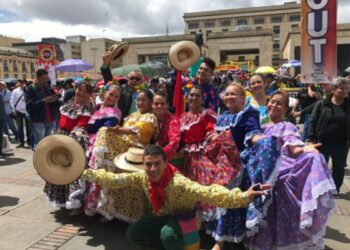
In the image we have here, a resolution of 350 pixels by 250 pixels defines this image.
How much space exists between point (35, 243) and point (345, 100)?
180 inches

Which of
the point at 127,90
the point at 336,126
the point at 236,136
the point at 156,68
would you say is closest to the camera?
the point at 236,136

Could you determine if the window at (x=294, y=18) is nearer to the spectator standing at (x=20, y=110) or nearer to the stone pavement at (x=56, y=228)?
the spectator standing at (x=20, y=110)

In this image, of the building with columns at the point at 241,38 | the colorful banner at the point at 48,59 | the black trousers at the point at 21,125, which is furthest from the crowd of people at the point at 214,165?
the building with columns at the point at 241,38

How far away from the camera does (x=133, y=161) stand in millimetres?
3777

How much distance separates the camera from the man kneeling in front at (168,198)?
302 cm

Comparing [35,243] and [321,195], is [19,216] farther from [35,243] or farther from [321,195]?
[321,195]

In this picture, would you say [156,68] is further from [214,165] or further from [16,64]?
[16,64]

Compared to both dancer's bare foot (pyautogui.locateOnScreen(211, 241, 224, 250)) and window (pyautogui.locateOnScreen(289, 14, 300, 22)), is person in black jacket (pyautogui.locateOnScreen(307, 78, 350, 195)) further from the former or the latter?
window (pyautogui.locateOnScreen(289, 14, 300, 22))

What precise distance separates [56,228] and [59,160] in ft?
4.34

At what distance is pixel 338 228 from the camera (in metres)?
4.47

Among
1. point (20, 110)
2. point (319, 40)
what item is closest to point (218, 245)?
point (319, 40)

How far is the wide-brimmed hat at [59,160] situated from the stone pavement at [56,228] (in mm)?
1008

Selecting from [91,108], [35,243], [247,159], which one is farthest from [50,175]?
[247,159]

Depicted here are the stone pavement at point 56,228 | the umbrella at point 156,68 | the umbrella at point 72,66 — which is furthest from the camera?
the umbrella at point 156,68
